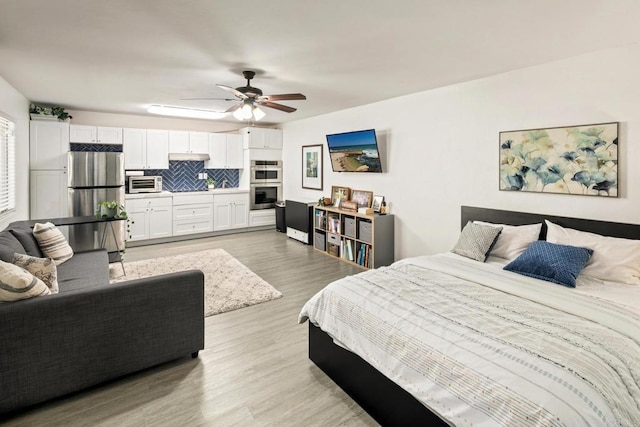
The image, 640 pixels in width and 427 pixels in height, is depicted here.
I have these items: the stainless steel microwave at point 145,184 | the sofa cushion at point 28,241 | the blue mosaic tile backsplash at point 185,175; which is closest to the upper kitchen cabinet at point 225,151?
the blue mosaic tile backsplash at point 185,175

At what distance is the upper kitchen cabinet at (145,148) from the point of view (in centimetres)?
638

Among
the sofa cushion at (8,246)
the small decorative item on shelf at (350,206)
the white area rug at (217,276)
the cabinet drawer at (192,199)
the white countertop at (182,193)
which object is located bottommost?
the white area rug at (217,276)

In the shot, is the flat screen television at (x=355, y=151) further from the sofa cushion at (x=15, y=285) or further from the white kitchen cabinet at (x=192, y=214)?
the sofa cushion at (x=15, y=285)

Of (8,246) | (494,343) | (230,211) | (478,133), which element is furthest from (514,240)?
(230,211)

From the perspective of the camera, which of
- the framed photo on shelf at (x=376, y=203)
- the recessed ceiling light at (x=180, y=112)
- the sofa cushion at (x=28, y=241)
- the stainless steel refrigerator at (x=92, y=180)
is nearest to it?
the sofa cushion at (x=28, y=241)

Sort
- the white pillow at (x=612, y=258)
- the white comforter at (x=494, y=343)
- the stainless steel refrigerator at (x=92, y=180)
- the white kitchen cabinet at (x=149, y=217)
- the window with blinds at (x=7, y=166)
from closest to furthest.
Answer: the white comforter at (x=494, y=343) → the white pillow at (x=612, y=258) → the window with blinds at (x=7, y=166) → the stainless steel refrigerator at (x=92, y=180) → the white kitchen cabinet at (x=149, y=217)

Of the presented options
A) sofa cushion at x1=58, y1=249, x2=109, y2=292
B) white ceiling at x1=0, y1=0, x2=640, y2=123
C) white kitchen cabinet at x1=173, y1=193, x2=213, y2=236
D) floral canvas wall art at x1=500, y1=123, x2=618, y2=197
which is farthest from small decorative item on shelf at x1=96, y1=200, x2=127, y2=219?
floral canvas wall art at x1=500, y1=123, x2=618, y2=197

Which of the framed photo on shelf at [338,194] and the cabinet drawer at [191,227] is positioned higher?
the framed photo on shelf at [338,194]

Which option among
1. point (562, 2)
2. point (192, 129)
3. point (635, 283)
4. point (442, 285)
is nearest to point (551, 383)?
point (442, 285)

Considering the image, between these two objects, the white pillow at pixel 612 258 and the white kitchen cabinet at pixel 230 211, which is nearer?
the white pillow at pixel 612 258

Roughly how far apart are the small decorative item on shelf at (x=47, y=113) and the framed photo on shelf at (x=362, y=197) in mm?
5188

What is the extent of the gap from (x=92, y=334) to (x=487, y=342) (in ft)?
8.01

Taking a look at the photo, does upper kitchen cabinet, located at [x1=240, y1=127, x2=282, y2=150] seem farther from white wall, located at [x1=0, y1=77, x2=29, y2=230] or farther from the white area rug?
white wall, located at [x1=0, y1=77, x2=29, y2=230]

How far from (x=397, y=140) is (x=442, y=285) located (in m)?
2.96
